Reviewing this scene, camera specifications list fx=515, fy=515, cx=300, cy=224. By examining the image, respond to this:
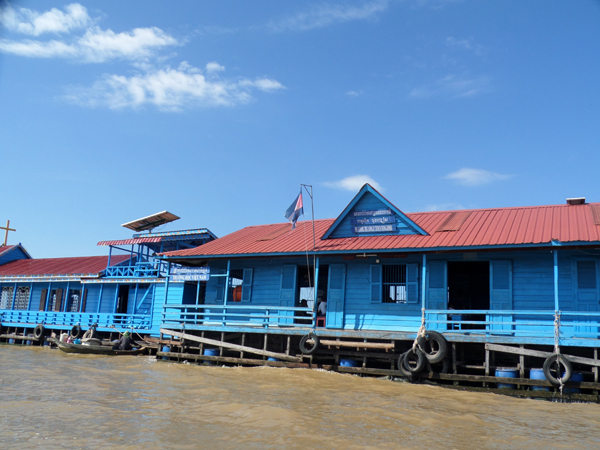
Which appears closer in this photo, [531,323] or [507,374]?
[507,374]

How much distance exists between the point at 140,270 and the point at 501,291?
19201 mm

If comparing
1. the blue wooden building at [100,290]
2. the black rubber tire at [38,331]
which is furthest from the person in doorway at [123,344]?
the black rubber tire at [38,331]

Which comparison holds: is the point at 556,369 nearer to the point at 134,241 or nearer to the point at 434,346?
the point at 434,346

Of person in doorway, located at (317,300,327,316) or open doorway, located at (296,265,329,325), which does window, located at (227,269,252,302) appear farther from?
person in doorway, located at (317,300,327,316)

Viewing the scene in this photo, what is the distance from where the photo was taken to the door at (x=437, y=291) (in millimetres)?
17391

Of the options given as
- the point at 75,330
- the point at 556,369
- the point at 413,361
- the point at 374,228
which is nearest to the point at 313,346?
the point at 413,361

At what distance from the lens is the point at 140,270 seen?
2834 cm

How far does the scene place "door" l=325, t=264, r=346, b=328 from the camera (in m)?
19.0

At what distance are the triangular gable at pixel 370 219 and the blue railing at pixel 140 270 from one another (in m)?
11.9

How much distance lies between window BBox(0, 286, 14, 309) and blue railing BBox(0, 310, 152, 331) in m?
2.89

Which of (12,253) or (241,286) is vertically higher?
(12,253)

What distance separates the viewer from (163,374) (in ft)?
56.1

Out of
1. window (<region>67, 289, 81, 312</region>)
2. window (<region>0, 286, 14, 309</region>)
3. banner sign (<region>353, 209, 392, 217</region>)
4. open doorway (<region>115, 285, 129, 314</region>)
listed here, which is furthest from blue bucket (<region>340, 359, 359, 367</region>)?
window (<region>0, 286, 14, 309</region>)

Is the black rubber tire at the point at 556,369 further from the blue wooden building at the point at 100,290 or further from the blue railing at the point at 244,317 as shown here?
the blue wooden building at the point at 100,290
